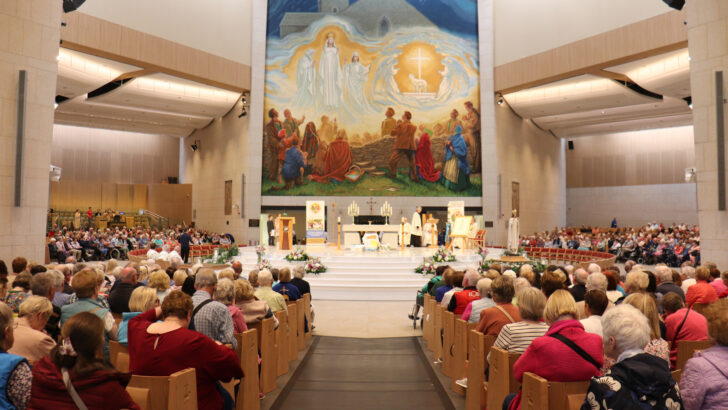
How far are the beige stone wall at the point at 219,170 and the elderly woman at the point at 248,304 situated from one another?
1973 centimetres

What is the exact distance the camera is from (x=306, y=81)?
81.3 ft

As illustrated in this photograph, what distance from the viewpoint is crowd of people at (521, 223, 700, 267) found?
18.5m

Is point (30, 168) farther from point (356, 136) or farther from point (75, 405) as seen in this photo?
point (356, 136)

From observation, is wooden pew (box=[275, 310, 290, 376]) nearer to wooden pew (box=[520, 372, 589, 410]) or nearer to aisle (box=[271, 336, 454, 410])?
aisle (box=[271, 336, 454, 410])

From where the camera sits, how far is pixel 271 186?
2448 centimetres

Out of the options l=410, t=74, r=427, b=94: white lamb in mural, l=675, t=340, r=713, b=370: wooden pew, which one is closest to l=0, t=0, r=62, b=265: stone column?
l=675, t=340, r=713, b=370: wooden pew

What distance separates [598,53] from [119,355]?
20.5 metres

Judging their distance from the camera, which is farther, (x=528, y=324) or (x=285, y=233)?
(x=285, y=233)

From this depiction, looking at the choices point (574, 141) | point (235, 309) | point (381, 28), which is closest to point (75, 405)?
point (235, 309)

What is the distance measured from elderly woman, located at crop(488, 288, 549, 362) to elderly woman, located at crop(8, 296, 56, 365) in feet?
9.40

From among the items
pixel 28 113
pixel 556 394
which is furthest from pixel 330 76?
pixel 556 394

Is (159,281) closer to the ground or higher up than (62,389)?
higher up

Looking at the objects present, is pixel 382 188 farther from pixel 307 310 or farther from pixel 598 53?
pixel 307 310

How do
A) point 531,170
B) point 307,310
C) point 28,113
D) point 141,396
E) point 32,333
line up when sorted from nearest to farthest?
point 141,396, point 32,333, point 307,310, point 28,113, point 531,170
